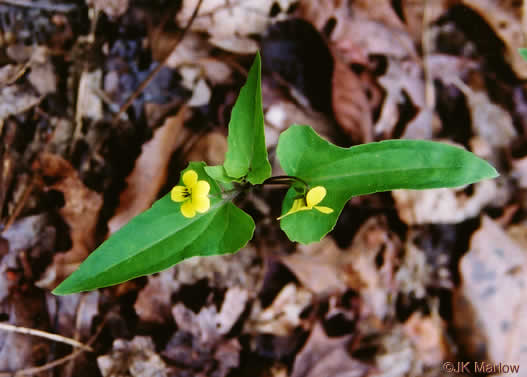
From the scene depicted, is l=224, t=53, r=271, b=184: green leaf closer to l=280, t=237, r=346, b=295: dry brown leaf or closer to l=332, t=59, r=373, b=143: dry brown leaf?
l=280, t=237, r=346, b=295: dry brown leaf

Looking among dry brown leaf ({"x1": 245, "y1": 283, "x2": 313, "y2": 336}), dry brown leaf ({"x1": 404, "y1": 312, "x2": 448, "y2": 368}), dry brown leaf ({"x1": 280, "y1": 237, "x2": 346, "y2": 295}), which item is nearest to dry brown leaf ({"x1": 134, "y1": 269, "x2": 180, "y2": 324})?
dry brown leaf ({"x1": 245, "y1": 283, "x2": 313, "y2": 336})

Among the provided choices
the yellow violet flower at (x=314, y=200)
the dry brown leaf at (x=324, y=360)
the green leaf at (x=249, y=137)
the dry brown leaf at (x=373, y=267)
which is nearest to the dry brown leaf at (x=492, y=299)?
the dry brown leaf at (x=373, y=267)

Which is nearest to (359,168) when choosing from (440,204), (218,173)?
(218,173)

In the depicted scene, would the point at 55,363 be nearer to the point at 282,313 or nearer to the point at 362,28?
the point at 282,313

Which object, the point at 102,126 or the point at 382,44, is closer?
the point at 102,126

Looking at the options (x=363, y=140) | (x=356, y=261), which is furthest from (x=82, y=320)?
(x=363, y=140)

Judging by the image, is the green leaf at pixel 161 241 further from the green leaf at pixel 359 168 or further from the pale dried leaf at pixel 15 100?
the pale dried leaf at pixel 15 100

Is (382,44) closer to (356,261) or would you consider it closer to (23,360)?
(356,261)
